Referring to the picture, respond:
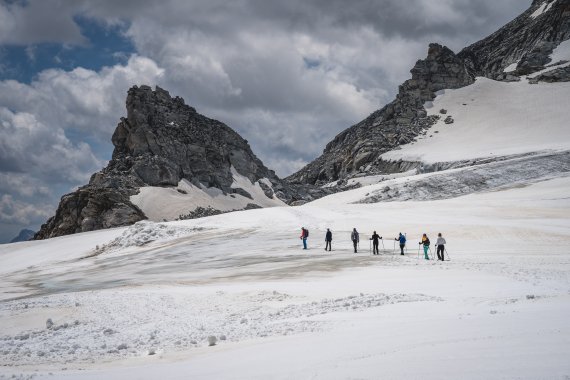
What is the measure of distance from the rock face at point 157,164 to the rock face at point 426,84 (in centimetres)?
2074

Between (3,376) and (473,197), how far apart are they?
1903 inches

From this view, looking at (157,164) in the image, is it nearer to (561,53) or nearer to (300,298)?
(300,298)

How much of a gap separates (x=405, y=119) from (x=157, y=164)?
3076 inches

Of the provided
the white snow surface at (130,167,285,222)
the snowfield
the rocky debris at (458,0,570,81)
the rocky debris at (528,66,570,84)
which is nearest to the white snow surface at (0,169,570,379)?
the snowfield

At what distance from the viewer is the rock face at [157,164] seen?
62906mm

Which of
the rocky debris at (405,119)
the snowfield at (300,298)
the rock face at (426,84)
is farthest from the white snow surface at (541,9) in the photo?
the snowfield at (300,298)

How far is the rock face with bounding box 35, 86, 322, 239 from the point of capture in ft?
206

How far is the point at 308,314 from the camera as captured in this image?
32.1 feet

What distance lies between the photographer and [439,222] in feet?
110

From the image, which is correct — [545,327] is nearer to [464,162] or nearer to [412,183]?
[412,183]

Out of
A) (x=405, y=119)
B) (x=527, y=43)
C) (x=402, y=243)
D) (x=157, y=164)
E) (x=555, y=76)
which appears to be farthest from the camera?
(x=527, y=43)

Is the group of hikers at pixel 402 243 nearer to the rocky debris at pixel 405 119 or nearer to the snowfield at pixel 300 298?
the snowfield at pixel 300 298

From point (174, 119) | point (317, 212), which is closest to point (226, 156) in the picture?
point (174, 119)

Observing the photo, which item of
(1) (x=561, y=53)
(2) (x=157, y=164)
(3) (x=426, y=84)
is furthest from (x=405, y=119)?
(2) (x=157, y=164)
